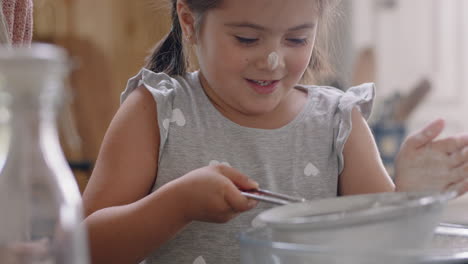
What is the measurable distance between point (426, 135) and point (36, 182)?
1.88ft

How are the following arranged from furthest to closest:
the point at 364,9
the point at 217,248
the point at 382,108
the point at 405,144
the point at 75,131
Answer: the point at 364,9
the point at 382,108
the point at 75,131
the point at 217,248
the point at 405,144

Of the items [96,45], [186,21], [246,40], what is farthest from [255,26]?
[96,45]

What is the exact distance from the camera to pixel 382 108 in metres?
3.50

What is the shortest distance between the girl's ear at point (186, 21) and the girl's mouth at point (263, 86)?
0.14 metres

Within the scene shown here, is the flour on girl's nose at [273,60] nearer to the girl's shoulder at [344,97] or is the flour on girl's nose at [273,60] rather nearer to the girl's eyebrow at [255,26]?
the girl's eyebrow at [255,26]

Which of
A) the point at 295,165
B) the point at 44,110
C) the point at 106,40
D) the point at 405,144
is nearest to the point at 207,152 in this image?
the point at 295,165

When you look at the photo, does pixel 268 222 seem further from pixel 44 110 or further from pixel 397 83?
pixel 397 83

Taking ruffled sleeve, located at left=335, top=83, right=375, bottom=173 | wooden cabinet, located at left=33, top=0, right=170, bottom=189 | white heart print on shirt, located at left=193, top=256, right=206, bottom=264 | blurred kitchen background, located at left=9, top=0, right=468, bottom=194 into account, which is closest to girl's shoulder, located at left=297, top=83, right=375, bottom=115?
ruffled sleeve, located at left=335, top=83, right=375, bottom=173

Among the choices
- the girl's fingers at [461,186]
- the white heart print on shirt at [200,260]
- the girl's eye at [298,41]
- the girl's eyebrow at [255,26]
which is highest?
the girl's eyebrow at [255,26]

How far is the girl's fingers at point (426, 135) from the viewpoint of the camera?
31.0 inches

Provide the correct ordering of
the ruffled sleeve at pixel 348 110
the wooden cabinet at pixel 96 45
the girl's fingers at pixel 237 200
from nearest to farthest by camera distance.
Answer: the girl's fingers at pixel 237 200 < the ruffled sleeve at pixel 348 110 < the wooden cabinet at pixel 96 45

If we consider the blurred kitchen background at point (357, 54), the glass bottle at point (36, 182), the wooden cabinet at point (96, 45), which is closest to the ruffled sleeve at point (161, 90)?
the glass bottle at point (36, 182)

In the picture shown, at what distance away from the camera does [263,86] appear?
92 centimetres

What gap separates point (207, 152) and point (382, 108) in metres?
2.65
